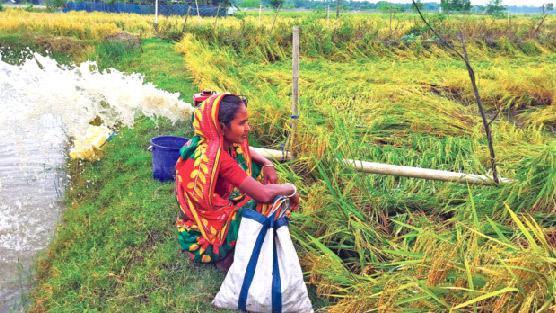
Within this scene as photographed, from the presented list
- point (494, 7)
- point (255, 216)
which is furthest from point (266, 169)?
point (494, 7)

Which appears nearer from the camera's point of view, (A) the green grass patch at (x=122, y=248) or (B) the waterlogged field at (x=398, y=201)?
(B) the waterlogged field at (x=398, y=201)

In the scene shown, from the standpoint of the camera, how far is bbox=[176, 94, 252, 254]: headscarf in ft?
8.34

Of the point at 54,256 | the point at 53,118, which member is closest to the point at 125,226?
the point at 54,256

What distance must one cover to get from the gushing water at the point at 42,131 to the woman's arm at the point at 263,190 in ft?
5.85

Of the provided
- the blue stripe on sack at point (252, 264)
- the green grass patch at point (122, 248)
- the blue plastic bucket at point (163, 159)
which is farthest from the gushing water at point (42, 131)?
the blue stripe on sack at point (252, 264)

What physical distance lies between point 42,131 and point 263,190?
5.20 metres

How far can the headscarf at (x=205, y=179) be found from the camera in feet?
8.34

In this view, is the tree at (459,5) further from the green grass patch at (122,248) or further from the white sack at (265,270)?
the white sack at (265,270)

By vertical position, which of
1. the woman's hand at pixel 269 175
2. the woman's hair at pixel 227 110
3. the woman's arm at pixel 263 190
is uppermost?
the woman's hair at pixel 227 110

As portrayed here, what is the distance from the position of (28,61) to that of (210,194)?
11793 millimetres

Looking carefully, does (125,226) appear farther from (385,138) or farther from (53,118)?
(53,118)

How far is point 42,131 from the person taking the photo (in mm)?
6734

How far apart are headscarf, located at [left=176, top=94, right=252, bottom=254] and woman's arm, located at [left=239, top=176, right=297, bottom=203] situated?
157 mm

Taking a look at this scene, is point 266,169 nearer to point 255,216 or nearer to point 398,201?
point 255,216
